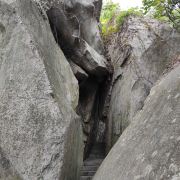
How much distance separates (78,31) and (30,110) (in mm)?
3631

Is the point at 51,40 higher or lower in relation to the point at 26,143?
higher

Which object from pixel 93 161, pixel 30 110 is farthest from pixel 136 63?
pixel 30 110

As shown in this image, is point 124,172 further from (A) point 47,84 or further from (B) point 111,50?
(B) point 111,50

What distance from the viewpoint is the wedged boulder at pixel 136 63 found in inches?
288

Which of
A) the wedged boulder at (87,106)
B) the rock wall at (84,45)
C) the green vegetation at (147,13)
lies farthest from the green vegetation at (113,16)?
the wedged boulder at (87,106)

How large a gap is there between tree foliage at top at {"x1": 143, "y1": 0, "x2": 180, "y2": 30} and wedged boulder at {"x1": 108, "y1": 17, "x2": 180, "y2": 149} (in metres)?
0.42

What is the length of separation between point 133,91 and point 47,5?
111 inches

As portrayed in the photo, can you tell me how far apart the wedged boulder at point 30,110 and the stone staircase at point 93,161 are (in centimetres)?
183

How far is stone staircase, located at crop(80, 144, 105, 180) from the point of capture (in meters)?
6.82

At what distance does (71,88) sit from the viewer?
5.96 metres

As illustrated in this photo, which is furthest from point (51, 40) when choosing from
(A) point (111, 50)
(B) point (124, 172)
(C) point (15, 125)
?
(A) point (111, 50)

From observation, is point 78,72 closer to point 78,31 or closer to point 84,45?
point 84,45

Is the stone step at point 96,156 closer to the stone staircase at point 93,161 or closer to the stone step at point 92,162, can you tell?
the stone staircase at point 93,161

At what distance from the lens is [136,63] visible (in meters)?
7.70
